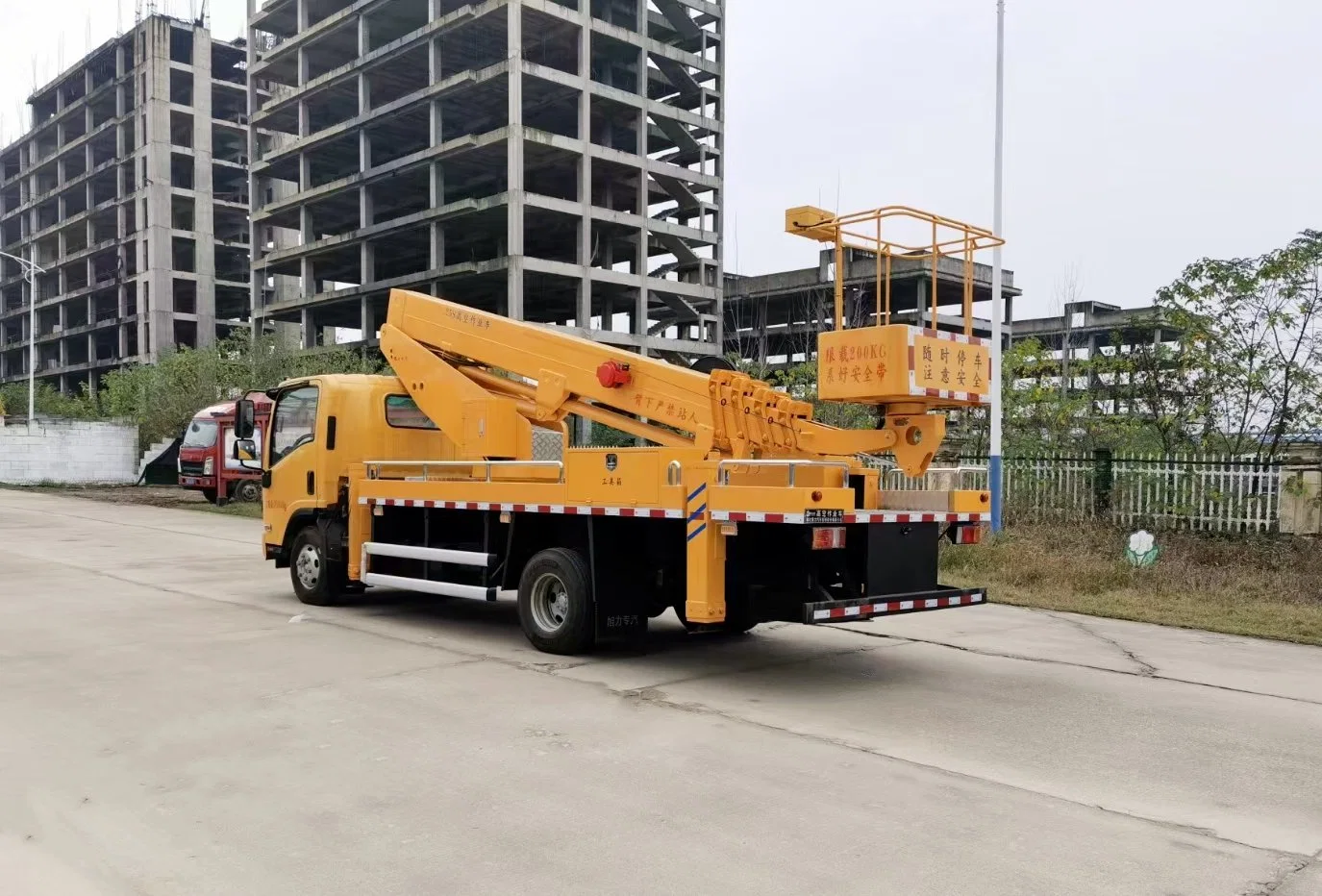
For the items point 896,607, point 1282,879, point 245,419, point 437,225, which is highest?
point 437,225

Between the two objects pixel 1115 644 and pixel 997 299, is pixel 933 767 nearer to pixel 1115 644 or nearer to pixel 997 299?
pixel 1115 644

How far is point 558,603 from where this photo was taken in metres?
8.43

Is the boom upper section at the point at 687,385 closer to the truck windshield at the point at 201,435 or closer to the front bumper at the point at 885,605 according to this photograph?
the front bumper at the point at 885,605

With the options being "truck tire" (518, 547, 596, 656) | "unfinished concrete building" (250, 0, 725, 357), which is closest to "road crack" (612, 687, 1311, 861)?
"truck tire" (518, 547, 596, 656)

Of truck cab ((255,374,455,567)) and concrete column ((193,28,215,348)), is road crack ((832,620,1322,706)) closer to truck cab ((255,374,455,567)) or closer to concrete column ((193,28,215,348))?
truck cab ((255,374,455,567))

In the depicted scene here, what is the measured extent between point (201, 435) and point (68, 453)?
15.3m

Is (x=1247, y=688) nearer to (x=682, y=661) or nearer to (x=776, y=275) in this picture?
(x=682, y=661)

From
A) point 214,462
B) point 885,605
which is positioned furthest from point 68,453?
point 885,605

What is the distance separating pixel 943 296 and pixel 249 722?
1726 inches

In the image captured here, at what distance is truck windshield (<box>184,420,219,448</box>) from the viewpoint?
1135 inches

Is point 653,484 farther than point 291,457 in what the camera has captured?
No

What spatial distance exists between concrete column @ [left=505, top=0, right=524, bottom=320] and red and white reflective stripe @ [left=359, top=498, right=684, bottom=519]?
34.2 metres

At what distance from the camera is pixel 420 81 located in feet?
176

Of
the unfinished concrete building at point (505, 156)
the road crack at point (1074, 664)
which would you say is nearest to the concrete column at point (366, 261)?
the unfinished concrete building at point (505, 156)
